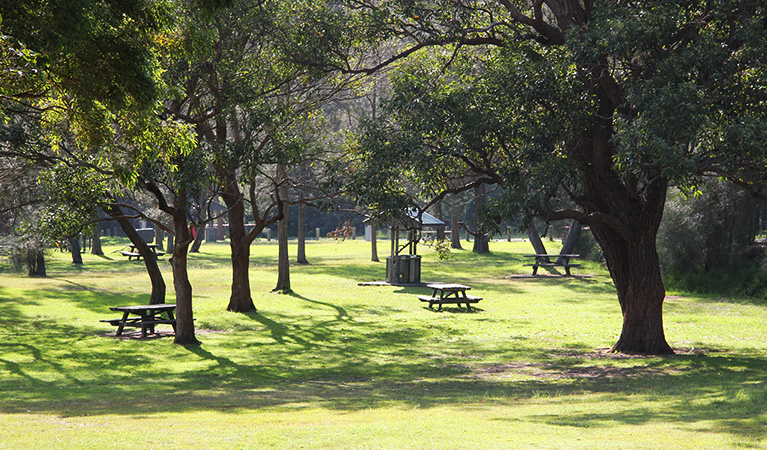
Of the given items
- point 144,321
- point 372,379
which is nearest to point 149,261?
point 144,321

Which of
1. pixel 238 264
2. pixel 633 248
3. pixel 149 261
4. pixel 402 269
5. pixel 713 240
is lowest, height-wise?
pixel 402 269

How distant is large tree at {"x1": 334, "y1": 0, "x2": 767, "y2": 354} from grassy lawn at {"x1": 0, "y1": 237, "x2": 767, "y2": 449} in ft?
9.35

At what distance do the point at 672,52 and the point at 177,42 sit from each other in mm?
7914

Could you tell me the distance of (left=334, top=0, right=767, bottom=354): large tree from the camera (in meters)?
11.5

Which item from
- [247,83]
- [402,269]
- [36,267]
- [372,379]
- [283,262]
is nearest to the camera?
[372,379]

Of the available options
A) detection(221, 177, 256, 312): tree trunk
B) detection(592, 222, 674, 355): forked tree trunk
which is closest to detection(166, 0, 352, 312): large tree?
detection(221, 177, 256, 312): tree trunk

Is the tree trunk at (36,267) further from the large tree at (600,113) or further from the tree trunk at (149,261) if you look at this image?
the large tree at (600,113)

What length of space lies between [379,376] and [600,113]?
6.44m

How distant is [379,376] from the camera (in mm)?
13180

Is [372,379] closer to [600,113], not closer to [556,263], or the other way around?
[600,113]

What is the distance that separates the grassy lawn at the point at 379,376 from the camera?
7.61 meters

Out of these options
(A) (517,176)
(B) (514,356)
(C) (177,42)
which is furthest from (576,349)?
(C) (177,42)

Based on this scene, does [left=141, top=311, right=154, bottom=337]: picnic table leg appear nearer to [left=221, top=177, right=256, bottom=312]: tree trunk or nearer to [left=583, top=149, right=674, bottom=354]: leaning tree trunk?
[left=221, top=177, right=256, bottom=312]: tree trunk

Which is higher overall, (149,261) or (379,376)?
(149,261)
